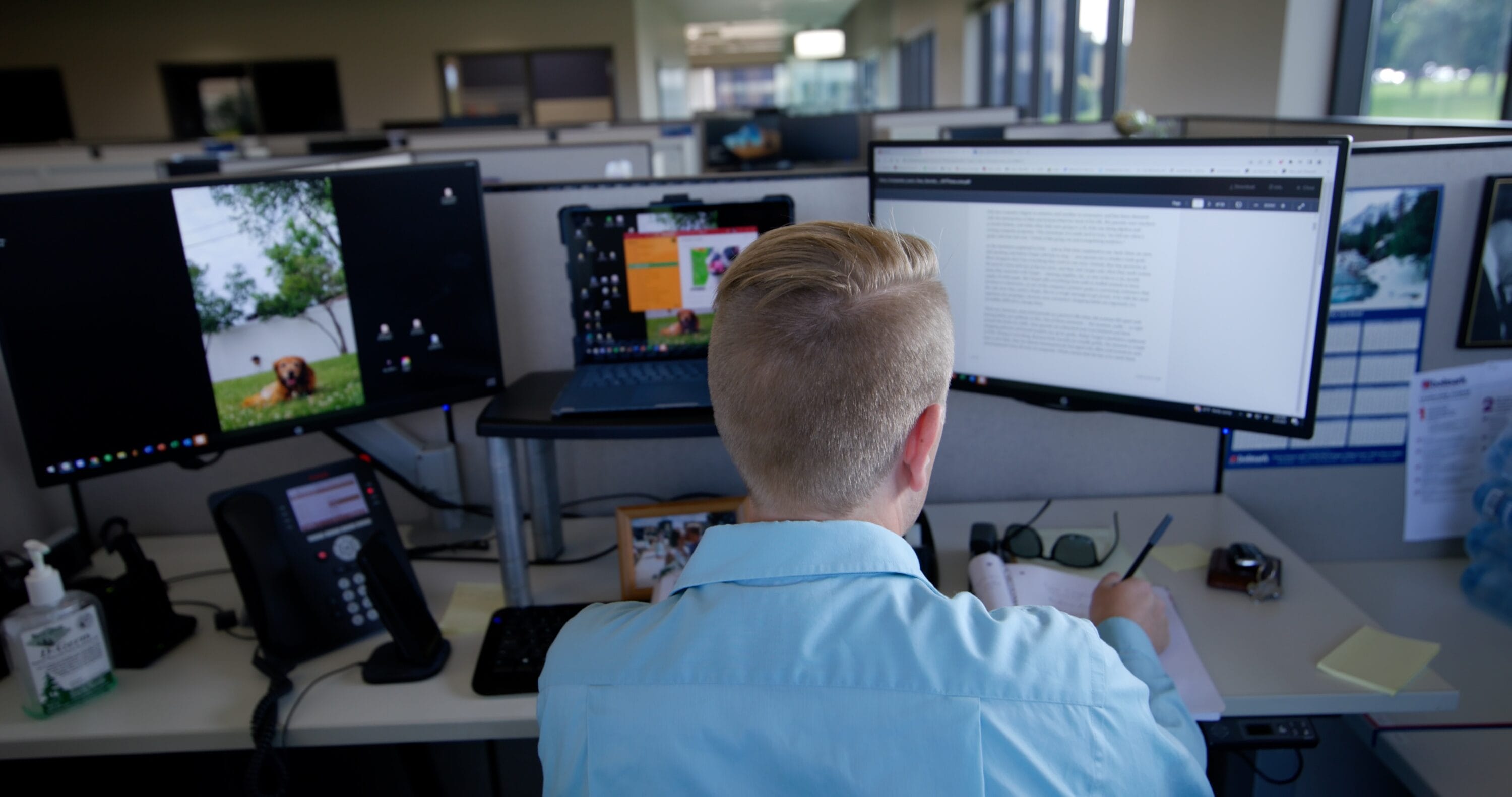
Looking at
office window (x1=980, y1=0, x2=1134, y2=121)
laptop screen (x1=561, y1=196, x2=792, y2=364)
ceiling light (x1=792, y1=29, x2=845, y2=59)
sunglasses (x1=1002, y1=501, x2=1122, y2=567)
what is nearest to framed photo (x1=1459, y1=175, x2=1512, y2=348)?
sunglasses (x1=1002, y1=501, x2=1122, y2=567)

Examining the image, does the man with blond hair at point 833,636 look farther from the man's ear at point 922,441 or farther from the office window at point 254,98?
the office window at point 254,98

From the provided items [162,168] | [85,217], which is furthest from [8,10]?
[85,217]

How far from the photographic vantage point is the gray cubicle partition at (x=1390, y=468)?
1.30 meters

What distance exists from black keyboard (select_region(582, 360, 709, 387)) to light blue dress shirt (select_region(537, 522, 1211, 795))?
656 mm

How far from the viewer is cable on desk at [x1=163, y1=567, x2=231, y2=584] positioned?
1406mm

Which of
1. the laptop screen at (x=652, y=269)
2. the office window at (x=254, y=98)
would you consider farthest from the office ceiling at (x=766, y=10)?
the laptop screen at (x=652, y=269)

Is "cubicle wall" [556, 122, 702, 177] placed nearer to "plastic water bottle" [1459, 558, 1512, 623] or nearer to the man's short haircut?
"plastic water bottle" [1459, 558, 1512, 623]

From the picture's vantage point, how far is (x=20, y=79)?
9.66 meters

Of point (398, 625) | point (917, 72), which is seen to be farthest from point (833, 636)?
point (917, 72)

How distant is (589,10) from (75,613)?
9.92 meters

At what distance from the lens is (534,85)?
10.2 meters

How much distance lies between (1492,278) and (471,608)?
4.94ft

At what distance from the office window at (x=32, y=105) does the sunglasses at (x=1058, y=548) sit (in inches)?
462

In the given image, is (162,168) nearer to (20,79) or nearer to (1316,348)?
(1316,348)
